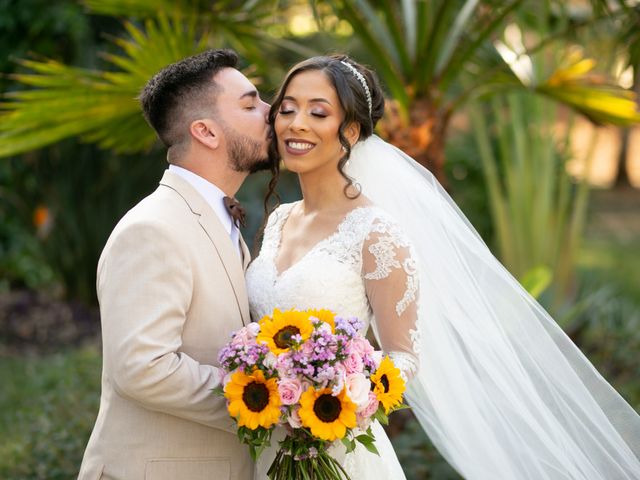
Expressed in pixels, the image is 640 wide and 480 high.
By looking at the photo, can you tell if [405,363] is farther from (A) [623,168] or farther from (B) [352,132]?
(A) [623,168]

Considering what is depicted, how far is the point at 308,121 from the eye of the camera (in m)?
2.87

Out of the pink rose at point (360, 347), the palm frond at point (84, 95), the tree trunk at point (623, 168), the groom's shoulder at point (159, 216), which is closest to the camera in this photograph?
the pink rose at point (360, 347)

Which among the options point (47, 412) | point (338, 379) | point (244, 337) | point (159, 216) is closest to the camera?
point (338, 379)

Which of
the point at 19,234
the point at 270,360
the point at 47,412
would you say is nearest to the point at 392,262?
the point at 270,360

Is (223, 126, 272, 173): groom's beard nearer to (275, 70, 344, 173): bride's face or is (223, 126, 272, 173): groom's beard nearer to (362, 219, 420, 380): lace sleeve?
(275, 70, 344, 173): bride's face

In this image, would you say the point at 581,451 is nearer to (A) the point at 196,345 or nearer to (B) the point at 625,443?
(B) the point at 625,443

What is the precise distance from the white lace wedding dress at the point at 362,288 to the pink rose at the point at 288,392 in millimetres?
515

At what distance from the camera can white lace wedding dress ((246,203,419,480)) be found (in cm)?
272

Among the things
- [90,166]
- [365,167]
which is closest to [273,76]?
[90,166]

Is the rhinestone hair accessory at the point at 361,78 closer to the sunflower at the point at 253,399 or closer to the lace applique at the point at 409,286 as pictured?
the lace applique at the point at 409,286

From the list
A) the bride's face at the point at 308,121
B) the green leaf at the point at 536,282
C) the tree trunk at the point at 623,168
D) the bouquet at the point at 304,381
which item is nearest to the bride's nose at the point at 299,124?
the bride's face at the point at 308,121

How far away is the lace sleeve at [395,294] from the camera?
2713 millimetres

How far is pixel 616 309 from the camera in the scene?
24.3ft

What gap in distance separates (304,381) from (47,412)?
3.78 m
